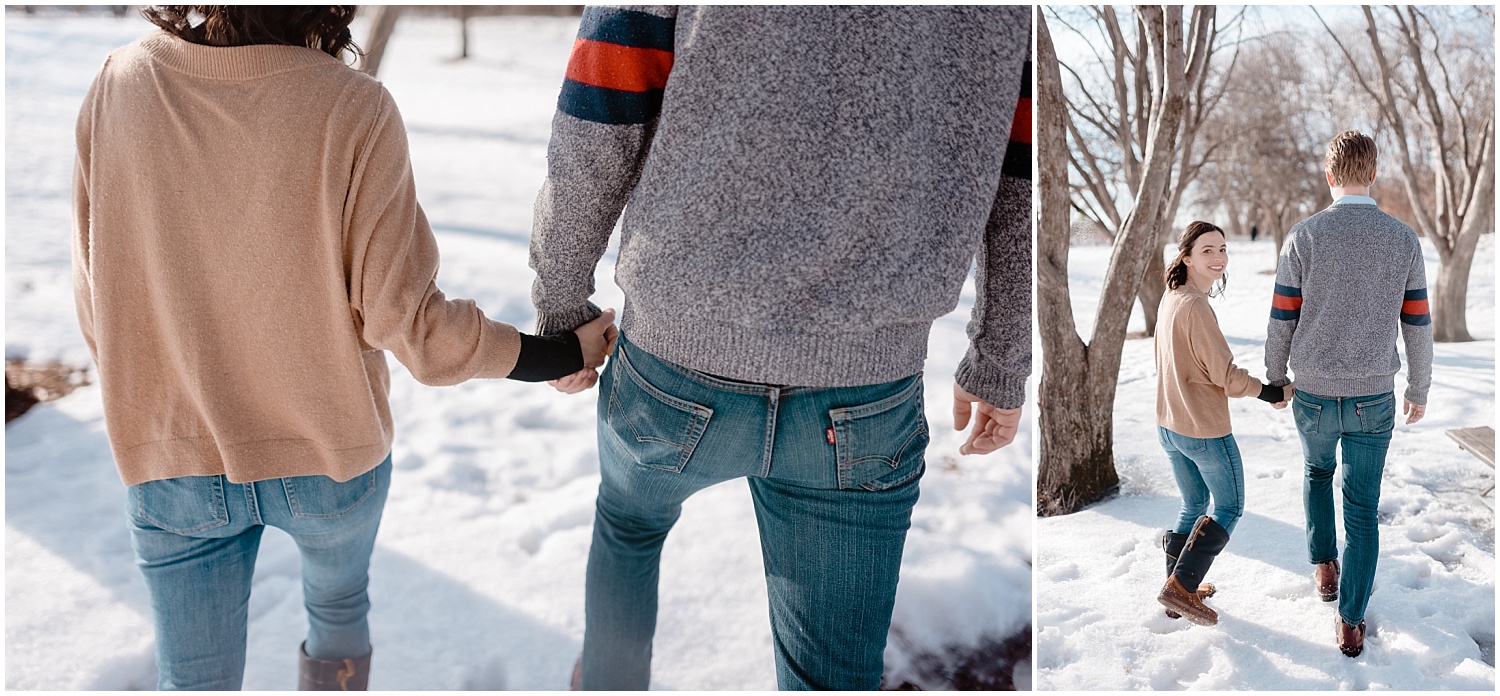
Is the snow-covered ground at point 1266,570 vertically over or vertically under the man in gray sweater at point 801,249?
under

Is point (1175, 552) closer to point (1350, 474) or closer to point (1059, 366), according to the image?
point (1350, 474)

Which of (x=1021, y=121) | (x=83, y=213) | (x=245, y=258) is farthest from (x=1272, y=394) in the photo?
(x=83, y=213)

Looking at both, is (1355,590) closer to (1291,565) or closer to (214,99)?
(1291,565)

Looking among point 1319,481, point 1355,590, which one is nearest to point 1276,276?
point 1319,481

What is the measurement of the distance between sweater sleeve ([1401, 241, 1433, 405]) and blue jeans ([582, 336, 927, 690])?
166 centimetres

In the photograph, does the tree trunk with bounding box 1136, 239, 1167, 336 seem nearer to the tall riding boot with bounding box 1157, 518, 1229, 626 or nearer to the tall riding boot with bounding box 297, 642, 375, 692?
the tall riding boot with bounding box 1157, 518, 1229, 626

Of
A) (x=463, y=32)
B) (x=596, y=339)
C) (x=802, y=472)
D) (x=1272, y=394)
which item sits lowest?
(x=1272, y=394)

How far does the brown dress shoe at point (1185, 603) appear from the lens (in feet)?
7.61

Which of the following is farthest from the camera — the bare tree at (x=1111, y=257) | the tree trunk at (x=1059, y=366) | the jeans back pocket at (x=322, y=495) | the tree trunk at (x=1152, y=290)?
the tree trunk at (x=1152, y=290)

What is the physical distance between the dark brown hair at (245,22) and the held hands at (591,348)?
62 centimetres

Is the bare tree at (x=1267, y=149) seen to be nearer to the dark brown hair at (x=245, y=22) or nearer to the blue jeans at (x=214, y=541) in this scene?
the dark brown hair at (x=245, y=22)

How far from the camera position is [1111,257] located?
2770 millimetres

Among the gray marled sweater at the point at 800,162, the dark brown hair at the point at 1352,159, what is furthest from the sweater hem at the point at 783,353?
the dark brown hair at the point at 1352,159

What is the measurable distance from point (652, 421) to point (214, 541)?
0.76m
